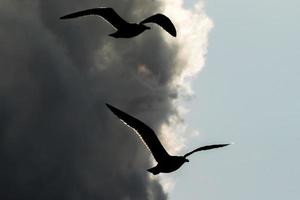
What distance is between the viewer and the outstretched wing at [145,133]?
21016 millimetres

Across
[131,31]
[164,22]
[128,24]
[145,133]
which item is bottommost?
[145,133]

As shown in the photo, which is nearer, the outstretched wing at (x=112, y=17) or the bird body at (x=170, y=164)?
the bird body at (x=170, y=164)

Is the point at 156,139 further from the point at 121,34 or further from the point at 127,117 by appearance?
the point at 121,34

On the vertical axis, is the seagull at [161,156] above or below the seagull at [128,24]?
below

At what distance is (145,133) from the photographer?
22.6m

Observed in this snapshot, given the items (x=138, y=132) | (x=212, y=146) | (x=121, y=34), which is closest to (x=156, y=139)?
(x=138, y=132)

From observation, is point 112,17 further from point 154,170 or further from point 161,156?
point 154,170

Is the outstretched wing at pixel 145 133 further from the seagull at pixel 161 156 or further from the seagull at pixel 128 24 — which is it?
the seagull at pixel 128 24

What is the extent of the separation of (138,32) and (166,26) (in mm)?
1544

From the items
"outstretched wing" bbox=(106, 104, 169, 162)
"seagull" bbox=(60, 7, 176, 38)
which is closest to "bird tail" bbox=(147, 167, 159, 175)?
"outstretched wing" bbox=(106, 104, 169, 162)

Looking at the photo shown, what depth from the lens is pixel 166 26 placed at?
26141 millimetres

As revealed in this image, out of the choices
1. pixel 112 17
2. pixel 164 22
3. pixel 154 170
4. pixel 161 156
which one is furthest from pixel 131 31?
pixel 154 170

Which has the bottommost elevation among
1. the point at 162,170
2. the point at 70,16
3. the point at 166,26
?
the point at 162,170

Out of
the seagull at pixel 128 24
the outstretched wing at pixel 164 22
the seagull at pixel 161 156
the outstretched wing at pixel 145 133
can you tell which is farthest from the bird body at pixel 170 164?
the outstretched wing at pixel 164 22
